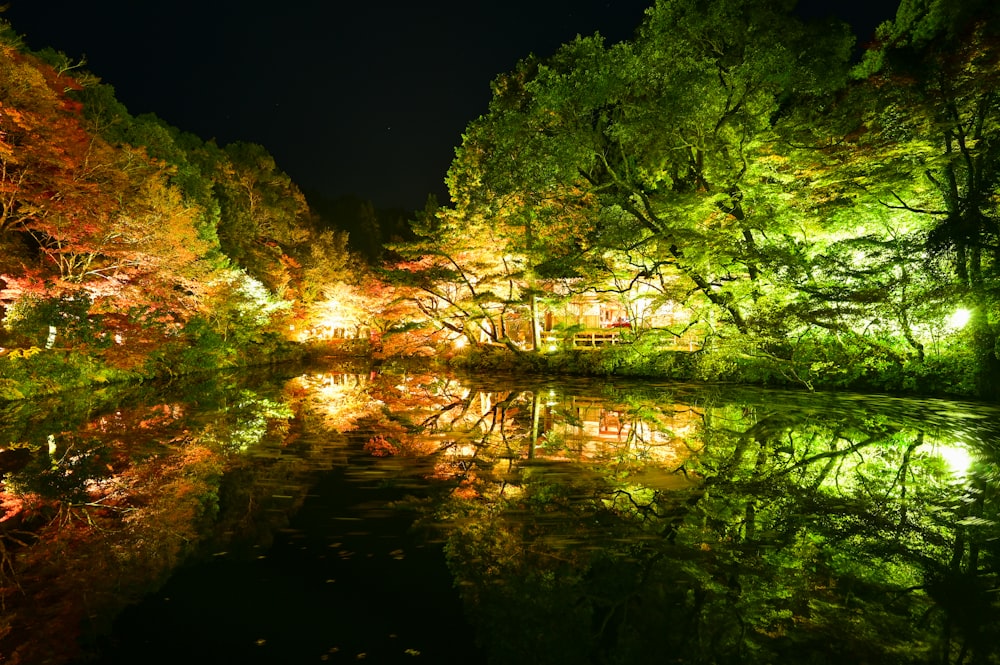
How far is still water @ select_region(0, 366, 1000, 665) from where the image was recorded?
297cm

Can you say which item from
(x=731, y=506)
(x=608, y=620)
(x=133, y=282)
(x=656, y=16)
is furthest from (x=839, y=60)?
(x=133, y=282)

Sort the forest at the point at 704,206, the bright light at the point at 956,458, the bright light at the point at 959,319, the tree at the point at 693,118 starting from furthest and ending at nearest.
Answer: the tree at the point at 693,118 < the bright light at the point at 959,319 < the forest at the point at 704,206 < the bright light at the point at 956,458

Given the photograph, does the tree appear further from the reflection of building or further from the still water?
the still water

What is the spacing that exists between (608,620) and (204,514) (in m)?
3.99

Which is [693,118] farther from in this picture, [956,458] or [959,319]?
[956,458]

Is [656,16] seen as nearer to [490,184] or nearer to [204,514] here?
[490,184]

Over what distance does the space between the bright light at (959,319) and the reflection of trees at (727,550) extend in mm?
7186

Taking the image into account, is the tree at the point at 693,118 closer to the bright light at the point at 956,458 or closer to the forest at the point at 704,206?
the forest at the point at 704,206

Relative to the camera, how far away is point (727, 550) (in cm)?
399

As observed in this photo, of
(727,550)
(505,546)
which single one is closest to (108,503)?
(505,546)

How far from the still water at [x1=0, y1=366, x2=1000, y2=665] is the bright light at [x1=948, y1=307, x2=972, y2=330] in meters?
5.44

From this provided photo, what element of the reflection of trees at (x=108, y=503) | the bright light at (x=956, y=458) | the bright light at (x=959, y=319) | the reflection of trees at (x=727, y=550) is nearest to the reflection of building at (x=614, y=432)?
the reflection of trees at (x=727, y=550)

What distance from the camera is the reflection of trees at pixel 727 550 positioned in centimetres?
296

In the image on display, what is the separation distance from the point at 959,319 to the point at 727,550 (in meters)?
13.4
